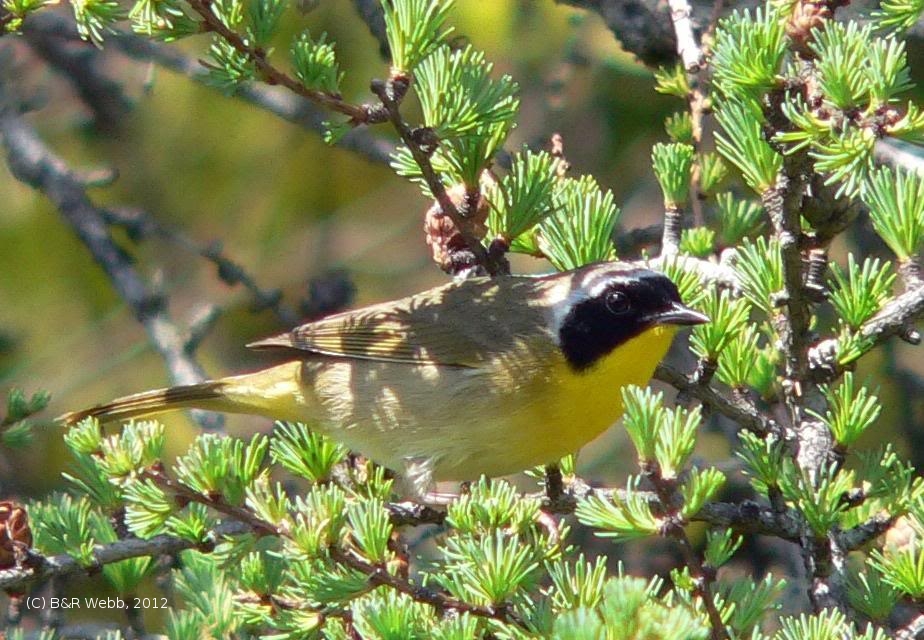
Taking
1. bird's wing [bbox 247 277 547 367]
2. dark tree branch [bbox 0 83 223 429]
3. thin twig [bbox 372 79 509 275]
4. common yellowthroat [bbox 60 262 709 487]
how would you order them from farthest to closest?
dark tree branch [bbox 0 83 223 429], bird's wing [bbox 247 277 547 367], common yellowthroat [bbox 60 262 709 487], thin twig [bbox 372 79 509 275]

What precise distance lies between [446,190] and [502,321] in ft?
2.98

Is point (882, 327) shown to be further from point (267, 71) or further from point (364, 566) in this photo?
point (267, 71)

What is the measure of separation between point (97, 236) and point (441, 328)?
1.40 m

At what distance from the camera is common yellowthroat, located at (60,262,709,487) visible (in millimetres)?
3506

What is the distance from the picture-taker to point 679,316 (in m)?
3.17

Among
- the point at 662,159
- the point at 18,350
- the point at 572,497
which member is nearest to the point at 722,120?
the point at 662,159

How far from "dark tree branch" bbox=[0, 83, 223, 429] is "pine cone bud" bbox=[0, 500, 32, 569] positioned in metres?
1.57

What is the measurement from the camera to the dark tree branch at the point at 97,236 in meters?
4.39

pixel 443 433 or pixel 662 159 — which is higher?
pixel 662 159

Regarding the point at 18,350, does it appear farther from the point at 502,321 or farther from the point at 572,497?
the point at 572,497

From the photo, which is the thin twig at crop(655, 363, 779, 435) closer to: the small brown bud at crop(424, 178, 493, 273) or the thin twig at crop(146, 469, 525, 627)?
the small brown bud at crop(424, 178, 493, 273)

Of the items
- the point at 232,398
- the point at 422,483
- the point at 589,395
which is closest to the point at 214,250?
the point at 232,398

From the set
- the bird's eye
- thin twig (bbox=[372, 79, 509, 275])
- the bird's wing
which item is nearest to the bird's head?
the bird's eye

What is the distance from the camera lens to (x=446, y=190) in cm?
310
